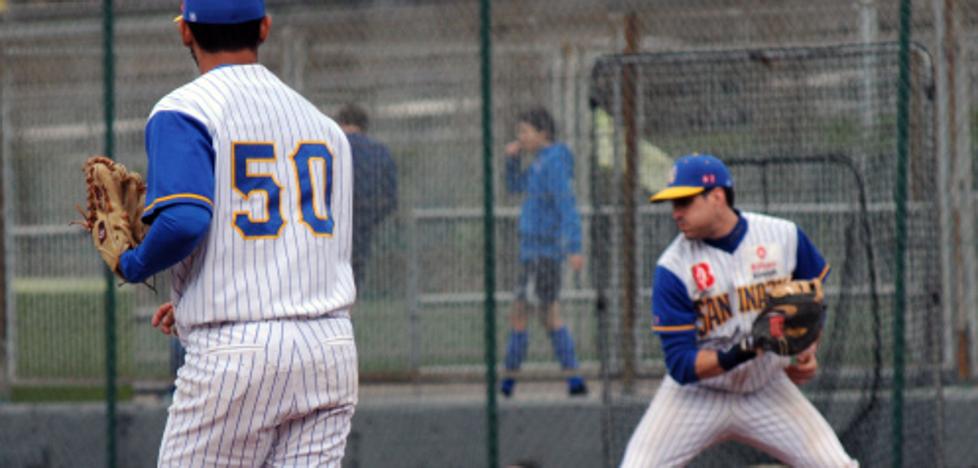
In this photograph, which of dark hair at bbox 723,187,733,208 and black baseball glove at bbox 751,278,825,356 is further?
dark hair at bbox 723,187,733,208

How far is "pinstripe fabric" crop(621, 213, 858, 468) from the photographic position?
5652mm

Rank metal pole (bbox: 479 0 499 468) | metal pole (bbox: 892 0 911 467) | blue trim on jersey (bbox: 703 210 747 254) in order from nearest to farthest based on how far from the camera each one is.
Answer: blue trim on jersey (bbox: 703 210 747 254)
metal pole (bbox: 892 0 911 467)
metal pole (bbox: 479 0 499 468)

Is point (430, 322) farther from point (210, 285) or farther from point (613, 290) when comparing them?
point (210, 285)

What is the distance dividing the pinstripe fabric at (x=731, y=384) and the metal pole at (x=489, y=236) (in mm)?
1017

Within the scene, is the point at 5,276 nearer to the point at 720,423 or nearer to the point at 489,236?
the point at 489,236

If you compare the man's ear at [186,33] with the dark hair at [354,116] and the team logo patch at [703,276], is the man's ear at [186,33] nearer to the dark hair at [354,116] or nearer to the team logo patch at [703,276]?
the team logo patch at [703,276]

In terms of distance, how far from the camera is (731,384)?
568 cm

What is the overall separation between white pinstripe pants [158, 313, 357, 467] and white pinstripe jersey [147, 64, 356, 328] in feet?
0.19

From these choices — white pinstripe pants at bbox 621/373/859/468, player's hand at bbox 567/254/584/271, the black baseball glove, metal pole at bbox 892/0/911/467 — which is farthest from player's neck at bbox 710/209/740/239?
player's hand at bbox 567/254/584/271

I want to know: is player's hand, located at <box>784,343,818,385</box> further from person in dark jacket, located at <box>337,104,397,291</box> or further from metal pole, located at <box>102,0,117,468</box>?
metal pole, located at <box>102,0,117,468</box>

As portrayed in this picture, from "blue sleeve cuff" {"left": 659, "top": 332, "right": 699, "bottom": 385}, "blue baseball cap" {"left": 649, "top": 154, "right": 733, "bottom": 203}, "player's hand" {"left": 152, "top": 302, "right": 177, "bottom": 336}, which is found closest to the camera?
"player's hand" {"left": 152, "top": 302, "right": 177, "bottom": 336}

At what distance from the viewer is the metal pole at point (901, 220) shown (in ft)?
20.8

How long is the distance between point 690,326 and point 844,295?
1.53 m

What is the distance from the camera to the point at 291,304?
3645 millimetres
